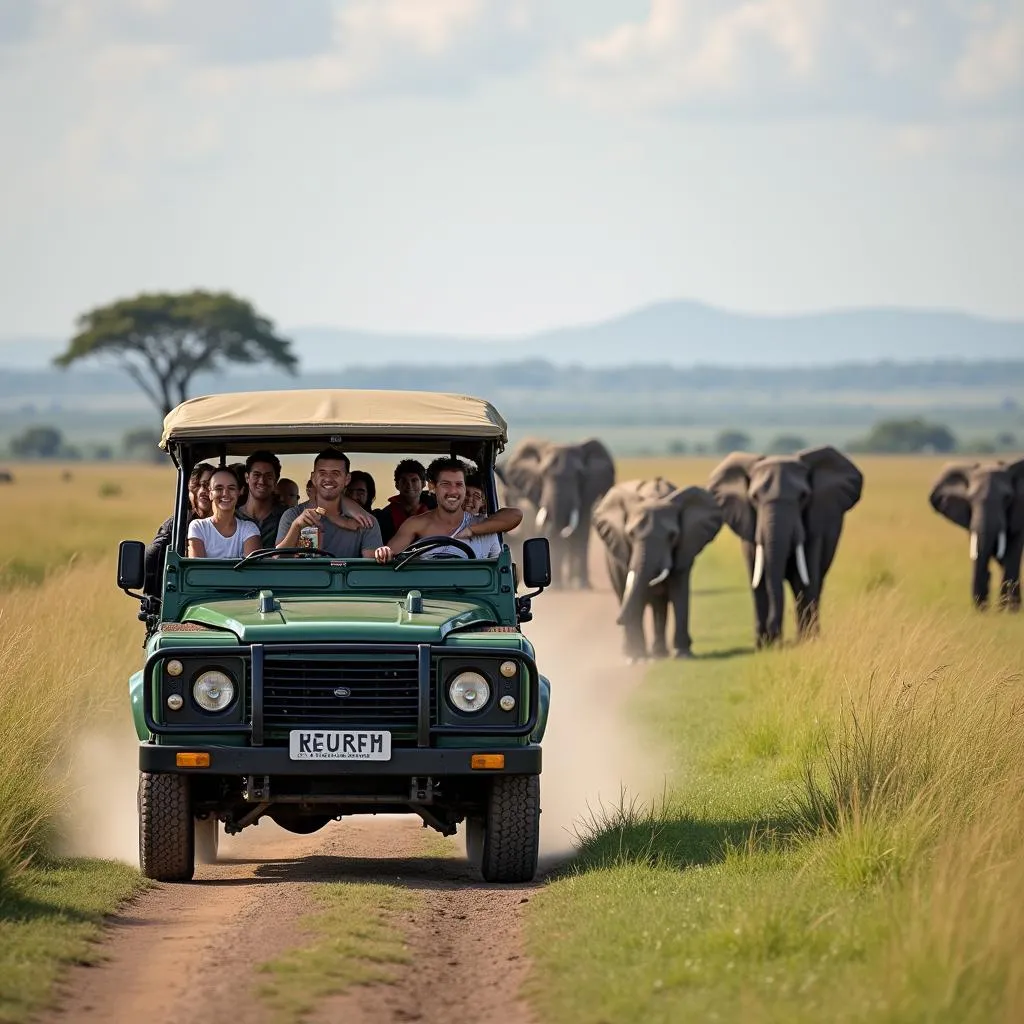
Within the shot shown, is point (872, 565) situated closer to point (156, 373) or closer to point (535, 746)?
point (535, 746)

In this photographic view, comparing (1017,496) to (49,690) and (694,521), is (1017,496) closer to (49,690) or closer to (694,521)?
(694,521)

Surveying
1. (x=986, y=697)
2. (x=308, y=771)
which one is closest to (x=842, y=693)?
(x=986, y=697)

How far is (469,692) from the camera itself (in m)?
10.1

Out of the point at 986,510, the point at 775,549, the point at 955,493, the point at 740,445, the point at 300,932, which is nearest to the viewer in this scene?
the point at 300,932

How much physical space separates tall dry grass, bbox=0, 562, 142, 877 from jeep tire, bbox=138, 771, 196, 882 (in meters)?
0.54

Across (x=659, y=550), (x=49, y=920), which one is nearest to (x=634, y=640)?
(x=659, y=550)

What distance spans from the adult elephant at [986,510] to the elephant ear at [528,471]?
865cm

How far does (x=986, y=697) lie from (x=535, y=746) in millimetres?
2978

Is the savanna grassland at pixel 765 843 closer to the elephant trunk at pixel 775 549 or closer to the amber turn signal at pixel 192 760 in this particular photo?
the amber turn signal at pixel 192 760

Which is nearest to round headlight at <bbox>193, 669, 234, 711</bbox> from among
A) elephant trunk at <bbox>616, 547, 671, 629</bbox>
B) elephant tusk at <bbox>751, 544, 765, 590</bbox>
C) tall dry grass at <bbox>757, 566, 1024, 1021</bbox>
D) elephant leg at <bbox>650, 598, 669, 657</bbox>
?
tall dry grass at <bbox>757, 566, 1024, 1021</bbox>

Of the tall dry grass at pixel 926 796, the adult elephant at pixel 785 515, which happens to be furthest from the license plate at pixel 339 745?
the adult elephant at pixel 785 515

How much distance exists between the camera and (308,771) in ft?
32.6

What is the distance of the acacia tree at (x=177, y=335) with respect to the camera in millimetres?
79938

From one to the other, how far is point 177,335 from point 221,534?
71388 millimetres
